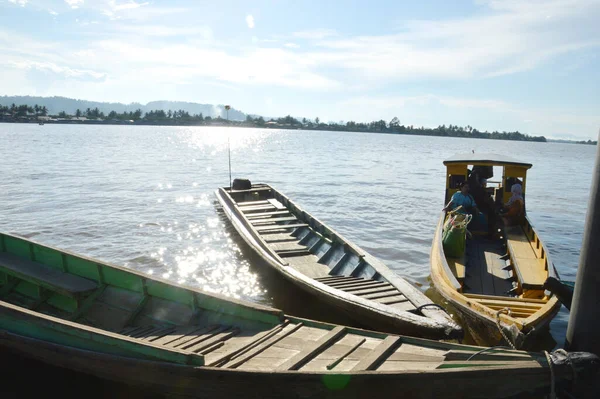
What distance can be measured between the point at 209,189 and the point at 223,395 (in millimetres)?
25963

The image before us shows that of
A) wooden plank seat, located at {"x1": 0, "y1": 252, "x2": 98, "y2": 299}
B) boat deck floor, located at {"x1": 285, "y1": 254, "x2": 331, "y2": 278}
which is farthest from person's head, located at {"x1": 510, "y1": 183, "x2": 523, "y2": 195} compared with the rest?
wooden plank seat, located at {"x1": 0, "y1": 252, "x2": 98, "y2": 299}

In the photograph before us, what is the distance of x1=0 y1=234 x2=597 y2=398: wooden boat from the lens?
15.4 feet

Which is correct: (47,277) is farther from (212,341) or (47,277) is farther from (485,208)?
(485,208)

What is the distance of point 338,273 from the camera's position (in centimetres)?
1033

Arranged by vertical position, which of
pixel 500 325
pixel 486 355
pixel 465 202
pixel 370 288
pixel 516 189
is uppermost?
pixel 516 189

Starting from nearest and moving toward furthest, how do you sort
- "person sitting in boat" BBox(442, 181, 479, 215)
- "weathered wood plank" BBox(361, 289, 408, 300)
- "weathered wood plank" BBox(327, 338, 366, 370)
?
1. "weathered wood plank" BBox(327, 338, 366, 370)
2. "weathered wood plank" BBox(361, 289, 408, 300)
3. "person sitting in boat" BBox(442, 181, 479, 215)

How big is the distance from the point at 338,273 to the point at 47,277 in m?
6.01

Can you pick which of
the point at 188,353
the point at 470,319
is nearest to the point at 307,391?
the point at 188,353

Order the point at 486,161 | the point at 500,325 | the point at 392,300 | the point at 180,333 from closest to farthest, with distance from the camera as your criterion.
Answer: the point at 180,333 → the point at 500,325 → the point at 392,300 → the point at 486,161

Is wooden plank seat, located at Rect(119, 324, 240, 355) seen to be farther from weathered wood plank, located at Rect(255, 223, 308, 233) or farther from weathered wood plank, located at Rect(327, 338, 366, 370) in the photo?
weathered wood plank, located at Rect(255, 223, 308, 233)

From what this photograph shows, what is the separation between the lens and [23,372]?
734cm

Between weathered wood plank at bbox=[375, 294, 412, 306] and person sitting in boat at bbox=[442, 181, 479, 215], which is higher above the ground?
person sitting in boat at bbox=[442, 181, 479, 215]

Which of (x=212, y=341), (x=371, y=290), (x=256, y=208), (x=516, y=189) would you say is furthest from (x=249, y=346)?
(x=256, y=208)

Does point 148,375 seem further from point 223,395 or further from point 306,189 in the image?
point 306,189
